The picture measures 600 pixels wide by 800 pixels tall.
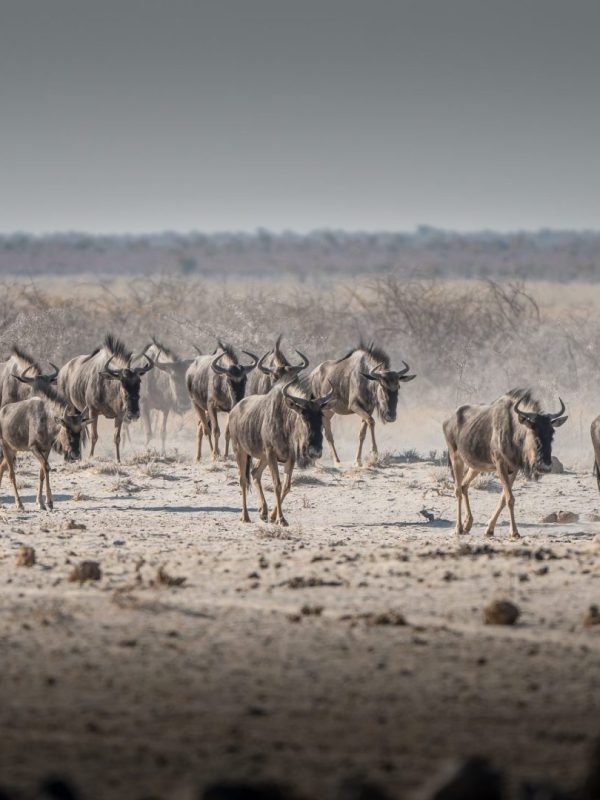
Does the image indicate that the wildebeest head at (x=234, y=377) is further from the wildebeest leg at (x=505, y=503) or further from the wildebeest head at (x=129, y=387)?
the wildebeest leg at (x=505, y=503)

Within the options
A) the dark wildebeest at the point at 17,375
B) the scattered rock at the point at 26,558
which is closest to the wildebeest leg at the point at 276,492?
the scattered rock at the point at 26,558

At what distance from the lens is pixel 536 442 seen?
1622 cm

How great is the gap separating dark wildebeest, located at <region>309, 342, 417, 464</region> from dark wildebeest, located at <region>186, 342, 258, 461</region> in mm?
1137

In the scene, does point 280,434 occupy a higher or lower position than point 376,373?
lower

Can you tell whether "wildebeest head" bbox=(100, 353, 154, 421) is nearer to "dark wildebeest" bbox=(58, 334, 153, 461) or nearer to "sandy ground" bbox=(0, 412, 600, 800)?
"dark wildebeest" bbox=(58, 334, 153, 461)

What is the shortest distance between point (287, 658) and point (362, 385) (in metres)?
14.7

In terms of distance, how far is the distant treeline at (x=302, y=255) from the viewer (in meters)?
103

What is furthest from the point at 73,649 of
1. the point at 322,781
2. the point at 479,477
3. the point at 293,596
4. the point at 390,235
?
the point at 390,235

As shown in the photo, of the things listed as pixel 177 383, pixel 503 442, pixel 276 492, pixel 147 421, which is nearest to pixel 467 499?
pixel 503 442

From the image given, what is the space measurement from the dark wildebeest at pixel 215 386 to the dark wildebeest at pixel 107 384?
868 mm

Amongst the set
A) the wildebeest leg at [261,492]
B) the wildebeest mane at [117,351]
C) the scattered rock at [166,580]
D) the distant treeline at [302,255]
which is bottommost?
the scattered rock at [166,580]

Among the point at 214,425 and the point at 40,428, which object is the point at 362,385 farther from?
the point at 40,428

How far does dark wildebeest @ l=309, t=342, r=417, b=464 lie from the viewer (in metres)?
23.1

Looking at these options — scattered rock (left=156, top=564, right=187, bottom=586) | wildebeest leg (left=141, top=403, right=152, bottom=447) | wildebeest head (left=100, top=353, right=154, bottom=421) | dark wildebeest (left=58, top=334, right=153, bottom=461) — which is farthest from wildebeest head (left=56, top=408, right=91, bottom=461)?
wildebeest leg (left=141, top=403, right=152, bottom=447)
